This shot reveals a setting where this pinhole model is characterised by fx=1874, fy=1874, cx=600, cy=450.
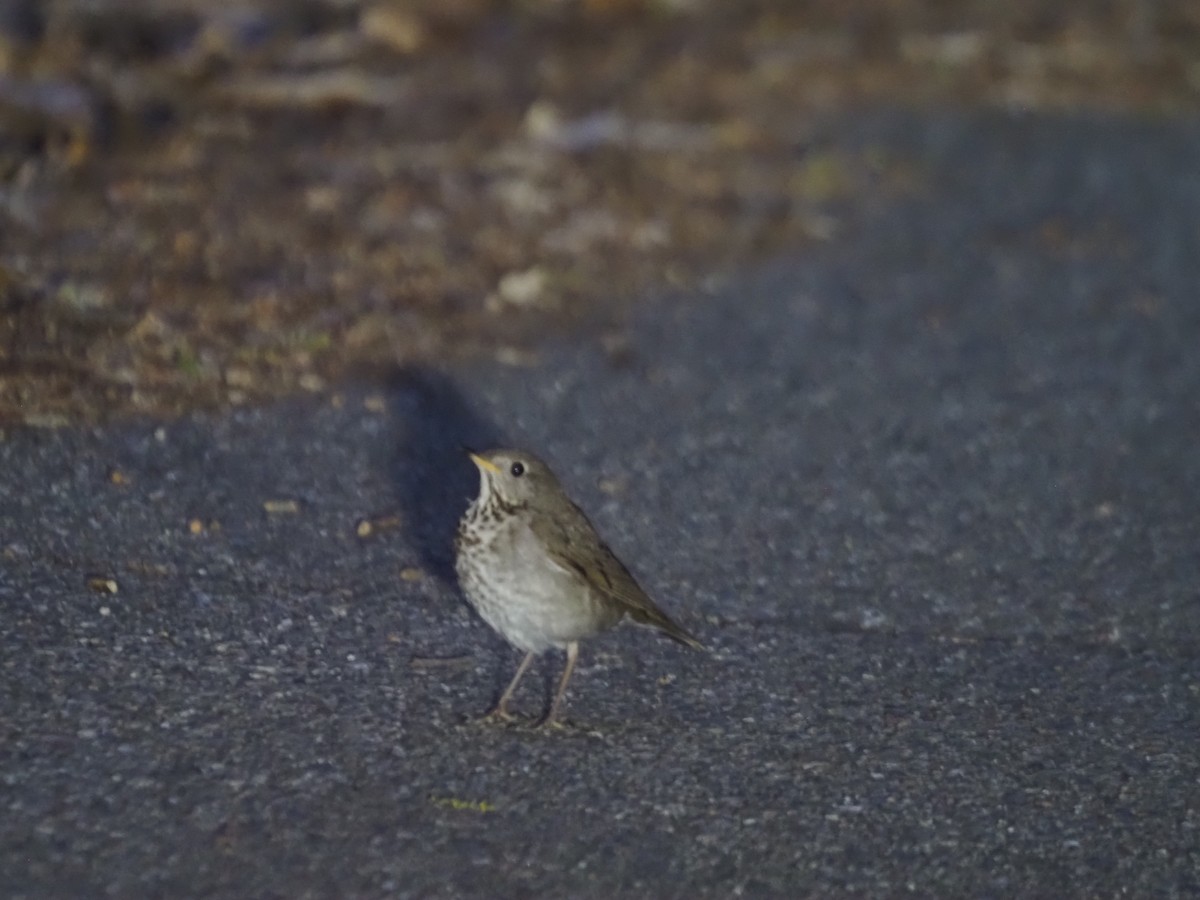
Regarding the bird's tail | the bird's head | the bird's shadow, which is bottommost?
the bird's shadow

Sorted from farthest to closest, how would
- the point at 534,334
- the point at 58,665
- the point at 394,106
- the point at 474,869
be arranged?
the point at 394,106 < the point at 534,334 < the point at 58,665 < the point at 474,869

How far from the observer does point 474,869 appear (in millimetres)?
4715

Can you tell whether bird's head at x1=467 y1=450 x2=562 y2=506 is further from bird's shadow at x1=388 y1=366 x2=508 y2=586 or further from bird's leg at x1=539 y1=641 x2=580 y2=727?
bird's shadow at x1=388 y1=366 x2=508 y2=586

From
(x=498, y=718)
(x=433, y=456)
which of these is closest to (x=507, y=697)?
(x=498, y=718)

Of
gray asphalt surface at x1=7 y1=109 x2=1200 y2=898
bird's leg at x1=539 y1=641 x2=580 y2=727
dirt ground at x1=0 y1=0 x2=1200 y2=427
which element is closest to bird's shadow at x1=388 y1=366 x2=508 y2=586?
gray asphalt surface at x1=7 y1=109 x2=1200 y2=898

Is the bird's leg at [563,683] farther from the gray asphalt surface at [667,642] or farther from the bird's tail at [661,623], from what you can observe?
the bird's tail at [661,623]

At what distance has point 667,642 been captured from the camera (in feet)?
20.6

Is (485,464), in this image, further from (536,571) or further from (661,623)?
(661,623)

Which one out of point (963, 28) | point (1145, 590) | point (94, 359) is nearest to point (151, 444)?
point (94, 359)

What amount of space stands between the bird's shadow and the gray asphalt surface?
2 cm

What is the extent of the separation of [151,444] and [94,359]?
2.84ft

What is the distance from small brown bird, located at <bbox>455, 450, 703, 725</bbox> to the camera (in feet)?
18.4

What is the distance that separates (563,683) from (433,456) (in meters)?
2.16

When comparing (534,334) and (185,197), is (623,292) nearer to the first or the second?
(534,334)
